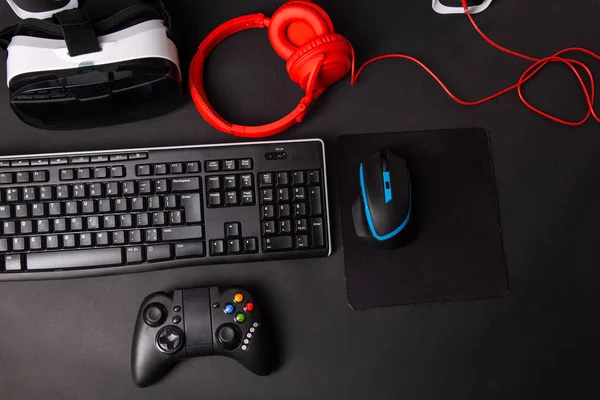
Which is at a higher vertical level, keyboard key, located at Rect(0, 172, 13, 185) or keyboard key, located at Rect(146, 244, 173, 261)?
keyboard key, located at Rect(0, 172, 13, 185)

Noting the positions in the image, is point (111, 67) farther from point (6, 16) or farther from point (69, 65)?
point (6, 16)

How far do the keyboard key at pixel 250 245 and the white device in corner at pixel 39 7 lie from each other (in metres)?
0.39

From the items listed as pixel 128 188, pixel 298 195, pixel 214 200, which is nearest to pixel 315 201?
pixel 298 195

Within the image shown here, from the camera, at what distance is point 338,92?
0.70m

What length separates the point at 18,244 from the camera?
622 mm

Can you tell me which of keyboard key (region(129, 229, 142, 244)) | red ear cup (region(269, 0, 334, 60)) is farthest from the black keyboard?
red ear cup (region(269, 0, 334, 60))

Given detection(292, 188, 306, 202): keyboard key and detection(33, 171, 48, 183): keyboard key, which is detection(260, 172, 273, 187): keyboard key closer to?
detection(292, 188, 306, 202): keyboard key

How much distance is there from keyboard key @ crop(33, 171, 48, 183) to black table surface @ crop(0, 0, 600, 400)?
56 mm

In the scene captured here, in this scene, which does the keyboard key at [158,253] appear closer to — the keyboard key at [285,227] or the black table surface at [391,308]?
the black table surface at [391,308]

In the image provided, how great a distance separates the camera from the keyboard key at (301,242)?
2.11ft

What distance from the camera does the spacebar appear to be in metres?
0.62

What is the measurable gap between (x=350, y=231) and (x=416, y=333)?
0.15 metres

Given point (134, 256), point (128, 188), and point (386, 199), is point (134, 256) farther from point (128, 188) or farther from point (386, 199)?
point (386, 199)

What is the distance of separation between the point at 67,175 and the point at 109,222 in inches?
3.0
